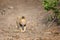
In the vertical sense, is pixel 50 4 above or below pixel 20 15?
above

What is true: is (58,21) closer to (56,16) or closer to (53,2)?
(56,16)

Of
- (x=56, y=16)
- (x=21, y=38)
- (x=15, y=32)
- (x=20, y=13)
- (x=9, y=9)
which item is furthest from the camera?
(x=9, y=9)

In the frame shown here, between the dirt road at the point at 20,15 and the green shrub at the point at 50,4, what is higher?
the green shrub at the point at 50,4

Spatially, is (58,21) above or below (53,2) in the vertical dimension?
below

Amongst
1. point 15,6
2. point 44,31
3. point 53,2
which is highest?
point 53,2

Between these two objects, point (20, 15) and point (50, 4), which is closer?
point (50, 4)

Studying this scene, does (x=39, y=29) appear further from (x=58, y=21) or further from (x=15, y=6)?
(x=15, y=6)

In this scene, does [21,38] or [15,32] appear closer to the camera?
[21,38]

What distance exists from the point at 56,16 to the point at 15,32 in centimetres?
181

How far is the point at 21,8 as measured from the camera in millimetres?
12898

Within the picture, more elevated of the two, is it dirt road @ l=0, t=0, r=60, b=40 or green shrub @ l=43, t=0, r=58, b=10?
green shrub @ l=43, t=0, r=58, b=10

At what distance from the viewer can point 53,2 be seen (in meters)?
8.90

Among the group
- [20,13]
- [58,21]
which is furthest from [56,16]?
[20,13]

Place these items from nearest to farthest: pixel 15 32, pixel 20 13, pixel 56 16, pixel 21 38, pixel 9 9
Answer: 1. pixel 21 38
2. pixel 15 32
3. pixel 56 16
4. pixel 20 13
5. pixel 9 9
